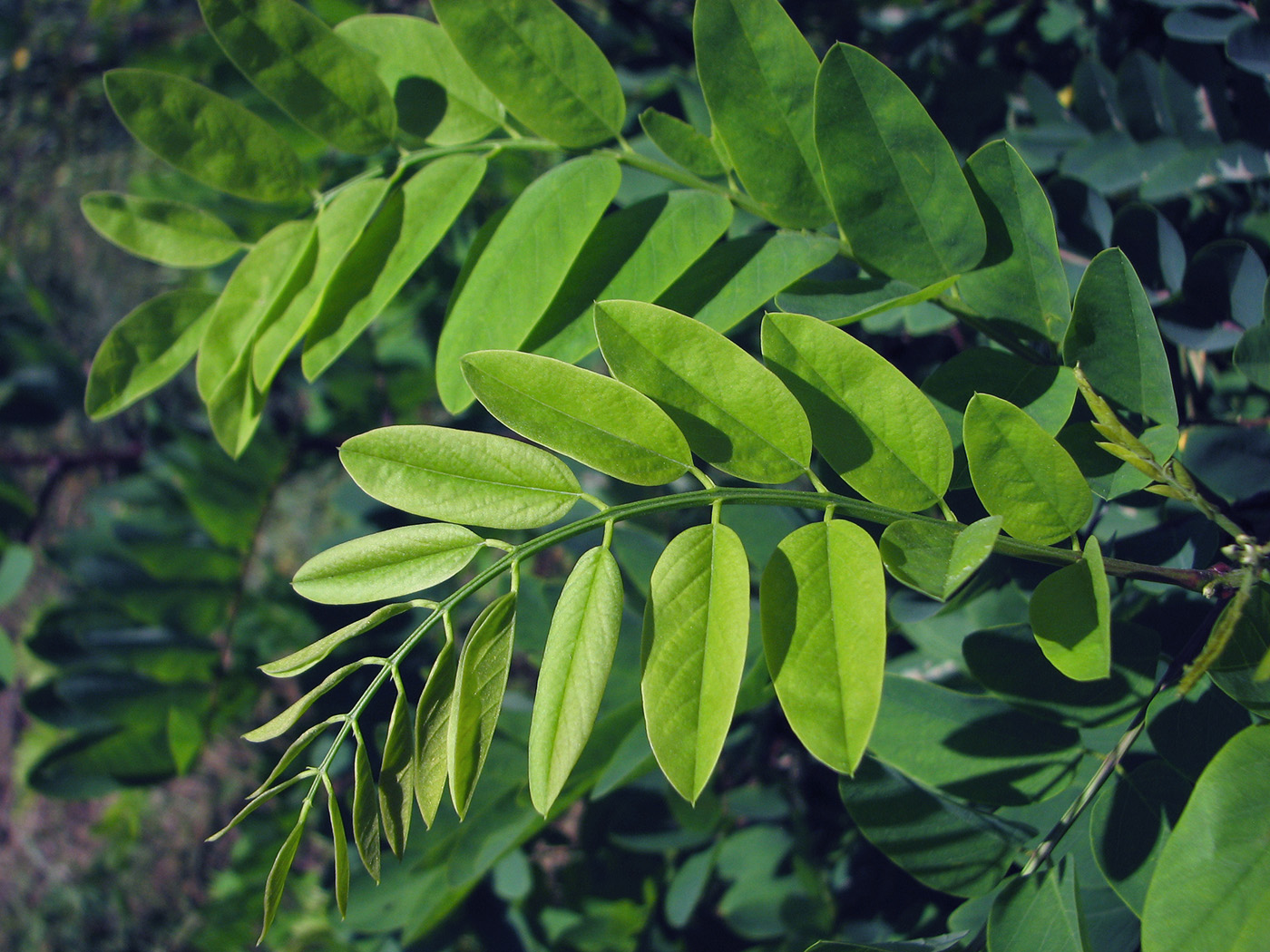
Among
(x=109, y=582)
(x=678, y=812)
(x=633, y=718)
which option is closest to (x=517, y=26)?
(x=633, y=718)

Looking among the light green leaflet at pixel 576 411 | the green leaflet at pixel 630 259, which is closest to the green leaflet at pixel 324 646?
the light green leaflet at pixel 576 411

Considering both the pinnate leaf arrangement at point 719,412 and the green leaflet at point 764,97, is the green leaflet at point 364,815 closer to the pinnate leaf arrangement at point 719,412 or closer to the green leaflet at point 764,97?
the pinnate leaf arrangement at point 719,412

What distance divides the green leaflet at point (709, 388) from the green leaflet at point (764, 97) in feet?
0.65

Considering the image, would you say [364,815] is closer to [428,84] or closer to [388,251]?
[388,251]

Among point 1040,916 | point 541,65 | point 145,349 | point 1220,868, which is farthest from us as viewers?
point 145,349

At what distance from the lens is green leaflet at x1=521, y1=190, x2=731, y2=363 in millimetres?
668

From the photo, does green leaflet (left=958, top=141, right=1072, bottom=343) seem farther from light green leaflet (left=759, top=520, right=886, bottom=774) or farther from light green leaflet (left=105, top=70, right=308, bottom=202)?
light green leaflet (left=105, top=70, right=308, bottom=202)

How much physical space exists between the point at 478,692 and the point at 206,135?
0.56 metres

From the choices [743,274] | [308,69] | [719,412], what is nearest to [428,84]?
[308,69]

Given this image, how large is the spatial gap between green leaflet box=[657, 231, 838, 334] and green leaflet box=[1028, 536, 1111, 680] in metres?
0.29

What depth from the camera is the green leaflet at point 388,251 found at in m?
0.73

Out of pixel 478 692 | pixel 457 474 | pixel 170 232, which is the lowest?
pixel 478 692

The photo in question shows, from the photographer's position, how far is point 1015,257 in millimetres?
655

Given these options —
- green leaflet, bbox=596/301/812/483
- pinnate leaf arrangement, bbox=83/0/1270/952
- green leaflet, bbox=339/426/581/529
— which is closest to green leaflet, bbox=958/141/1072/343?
pinnate leaf arrangement, bbox=83/0/1270/952
